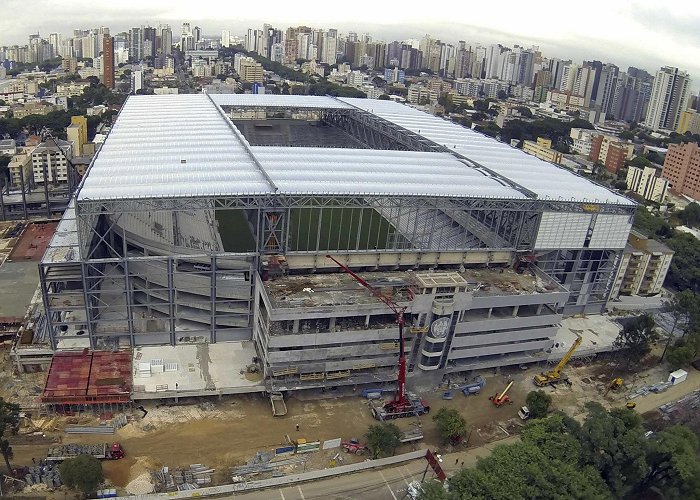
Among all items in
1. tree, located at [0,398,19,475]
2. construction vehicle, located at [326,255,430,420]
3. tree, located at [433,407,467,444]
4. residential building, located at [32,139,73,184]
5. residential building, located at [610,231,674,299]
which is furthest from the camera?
residential building, located at [32,139,73,184]

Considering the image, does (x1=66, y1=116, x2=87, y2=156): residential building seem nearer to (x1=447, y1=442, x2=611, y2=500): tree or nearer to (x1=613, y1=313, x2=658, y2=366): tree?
(x1=613, y1=313, x2=658, y2=366): tree

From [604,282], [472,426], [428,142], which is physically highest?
[428,142]

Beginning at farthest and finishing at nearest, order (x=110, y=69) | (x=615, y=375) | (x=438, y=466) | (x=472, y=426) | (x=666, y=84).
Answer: (x=666, y=84), (x=110, y=69), (x=615, y=375), (x=472, y=426), (x=438, y=466)

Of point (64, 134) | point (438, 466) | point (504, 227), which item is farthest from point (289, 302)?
Result: point (64, 134)

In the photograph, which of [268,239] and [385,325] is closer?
[385,325]

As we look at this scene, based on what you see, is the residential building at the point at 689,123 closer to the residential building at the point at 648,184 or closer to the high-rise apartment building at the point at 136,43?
the residential building at the point at 648,184

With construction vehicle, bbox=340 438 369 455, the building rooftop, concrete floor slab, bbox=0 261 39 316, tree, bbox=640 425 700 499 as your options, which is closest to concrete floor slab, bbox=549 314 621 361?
the building rooftop

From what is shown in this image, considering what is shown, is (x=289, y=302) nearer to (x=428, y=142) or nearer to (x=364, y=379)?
(x=364, y=379)
